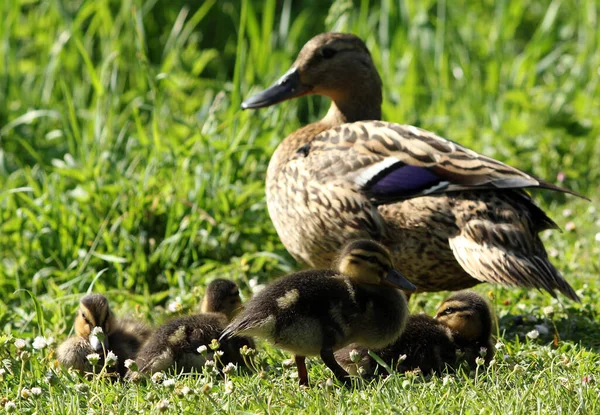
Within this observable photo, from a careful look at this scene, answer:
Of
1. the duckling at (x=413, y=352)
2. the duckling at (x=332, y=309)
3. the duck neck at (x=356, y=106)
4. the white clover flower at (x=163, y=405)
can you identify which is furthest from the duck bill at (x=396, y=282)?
the duck neck at (x=356, y=106)

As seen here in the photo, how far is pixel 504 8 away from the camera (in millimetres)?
9281

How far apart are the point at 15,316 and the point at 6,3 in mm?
3325

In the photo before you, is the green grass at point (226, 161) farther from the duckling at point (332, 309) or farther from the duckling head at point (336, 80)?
the duckling head at point (336, 80)

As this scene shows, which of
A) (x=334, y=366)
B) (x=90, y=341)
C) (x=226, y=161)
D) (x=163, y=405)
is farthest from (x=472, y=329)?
(x=226, y=161)

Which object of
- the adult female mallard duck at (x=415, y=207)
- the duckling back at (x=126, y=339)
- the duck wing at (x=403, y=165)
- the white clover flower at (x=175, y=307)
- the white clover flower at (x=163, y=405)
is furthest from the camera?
the white clover flower at (x=175, y=307)

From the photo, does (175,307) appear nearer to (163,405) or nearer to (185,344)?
(185,344)

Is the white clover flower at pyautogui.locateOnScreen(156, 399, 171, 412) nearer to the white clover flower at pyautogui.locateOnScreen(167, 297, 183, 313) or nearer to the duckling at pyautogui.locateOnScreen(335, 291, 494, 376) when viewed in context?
the duckling at pyautogui.locateOnScreen(335, 291, 494, 376)

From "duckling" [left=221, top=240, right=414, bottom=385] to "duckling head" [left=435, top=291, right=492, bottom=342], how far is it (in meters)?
0.32

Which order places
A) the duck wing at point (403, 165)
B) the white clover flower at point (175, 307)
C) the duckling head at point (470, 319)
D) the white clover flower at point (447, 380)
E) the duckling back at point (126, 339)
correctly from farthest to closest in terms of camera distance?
the white clover flower at point (175, 307) < the duck wing at point (403, 165) < the duckling back at point (126, 339) < the duckling head at point (470, 319) < the white clover flower at point (447, 380)

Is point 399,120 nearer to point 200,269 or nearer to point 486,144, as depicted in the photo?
point 486,144

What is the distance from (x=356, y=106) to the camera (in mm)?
6504

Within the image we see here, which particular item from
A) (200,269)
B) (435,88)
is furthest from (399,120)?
(200,269)

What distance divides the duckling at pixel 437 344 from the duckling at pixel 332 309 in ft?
0.64

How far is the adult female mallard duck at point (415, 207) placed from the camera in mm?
5102
